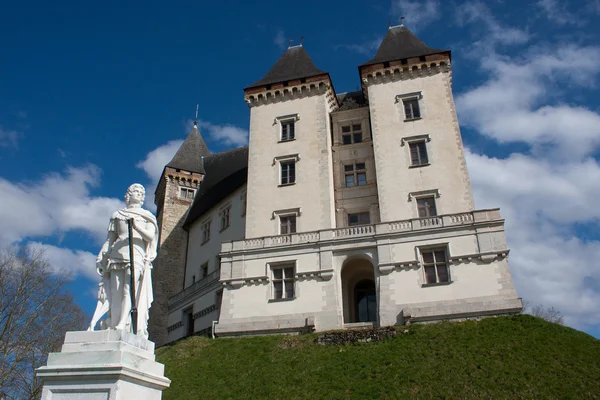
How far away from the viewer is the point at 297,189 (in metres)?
35.0

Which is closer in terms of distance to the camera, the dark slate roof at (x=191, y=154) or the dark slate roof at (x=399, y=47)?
the dark slate roof at (x=399, y=47)

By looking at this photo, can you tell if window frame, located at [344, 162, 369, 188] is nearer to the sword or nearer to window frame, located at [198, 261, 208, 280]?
window frame, located at [198, 261, 208, 280]

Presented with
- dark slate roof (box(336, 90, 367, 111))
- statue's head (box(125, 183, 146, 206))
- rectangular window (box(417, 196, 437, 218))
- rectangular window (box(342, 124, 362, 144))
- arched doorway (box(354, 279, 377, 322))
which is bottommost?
statue's head (box(125, 183, 146, 206))

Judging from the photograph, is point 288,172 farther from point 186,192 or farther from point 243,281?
point 186,192

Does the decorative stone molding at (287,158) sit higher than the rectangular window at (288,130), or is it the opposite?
the rectangular window at (288,130)

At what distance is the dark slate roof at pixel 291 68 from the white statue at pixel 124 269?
31976mm

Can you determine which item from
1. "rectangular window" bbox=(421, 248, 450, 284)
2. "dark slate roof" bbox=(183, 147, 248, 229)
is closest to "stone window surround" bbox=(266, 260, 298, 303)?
"rectangular window" bbox=(421, 248, 450, 284)

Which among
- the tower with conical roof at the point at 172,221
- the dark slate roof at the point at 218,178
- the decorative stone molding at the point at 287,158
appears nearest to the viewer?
the decorative stone molding at the point at 287,158

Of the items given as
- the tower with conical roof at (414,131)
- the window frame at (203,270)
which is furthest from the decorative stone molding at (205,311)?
the tower with conical roof at (414,131)

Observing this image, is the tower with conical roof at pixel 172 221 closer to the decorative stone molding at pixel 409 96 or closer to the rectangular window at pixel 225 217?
the rectangular window at pixel 225 217

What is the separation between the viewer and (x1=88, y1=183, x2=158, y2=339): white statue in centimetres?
730

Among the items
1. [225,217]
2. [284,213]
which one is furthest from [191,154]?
[284,213]

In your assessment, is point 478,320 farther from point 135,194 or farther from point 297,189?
point 135,194

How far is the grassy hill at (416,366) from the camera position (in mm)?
19938
